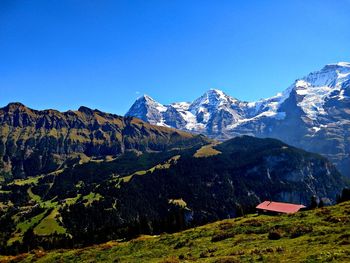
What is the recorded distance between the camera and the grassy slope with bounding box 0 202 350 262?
35.6m

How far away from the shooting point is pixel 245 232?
5716cm

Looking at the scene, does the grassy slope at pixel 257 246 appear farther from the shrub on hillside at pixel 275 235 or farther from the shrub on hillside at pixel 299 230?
the shrub on hillside at pixel 275 235

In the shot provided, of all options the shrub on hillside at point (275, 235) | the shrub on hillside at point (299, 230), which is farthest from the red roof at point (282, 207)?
the shrub on hillside at point (275, 235)

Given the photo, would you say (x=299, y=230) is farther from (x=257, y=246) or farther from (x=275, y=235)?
(x=257, y=246)

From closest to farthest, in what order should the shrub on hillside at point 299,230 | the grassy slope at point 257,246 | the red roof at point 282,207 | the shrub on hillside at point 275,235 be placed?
the grassy slope at point 257,246
the shrub on hillside at point 299,230
the shrub on hillside at point 275,235
the red roof at point 282,207

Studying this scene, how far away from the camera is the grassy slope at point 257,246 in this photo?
35.6m

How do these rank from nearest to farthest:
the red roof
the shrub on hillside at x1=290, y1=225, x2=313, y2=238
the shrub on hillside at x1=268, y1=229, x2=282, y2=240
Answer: the shrub on hillside at x1=290, y1=225, x2=313, y2=238, the shrub on hillside at x1=268, y1=229, x2=282, y2=240, the red roof

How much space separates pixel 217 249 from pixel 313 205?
255 feet

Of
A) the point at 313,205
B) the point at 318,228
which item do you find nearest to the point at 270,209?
the point at 313,205

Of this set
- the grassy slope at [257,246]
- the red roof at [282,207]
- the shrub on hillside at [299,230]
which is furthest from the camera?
the red roof at [282,207]

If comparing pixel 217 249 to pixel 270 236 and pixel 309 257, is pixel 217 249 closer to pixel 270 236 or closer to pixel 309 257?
pixel 270 236

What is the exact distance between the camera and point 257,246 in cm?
4381

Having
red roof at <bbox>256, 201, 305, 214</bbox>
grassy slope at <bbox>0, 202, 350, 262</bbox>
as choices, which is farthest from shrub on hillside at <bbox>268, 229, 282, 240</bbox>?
red roof at <bbox>256, 201, 305, 214</bbox>

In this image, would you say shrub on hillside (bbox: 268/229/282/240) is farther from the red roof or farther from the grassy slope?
the red roof
